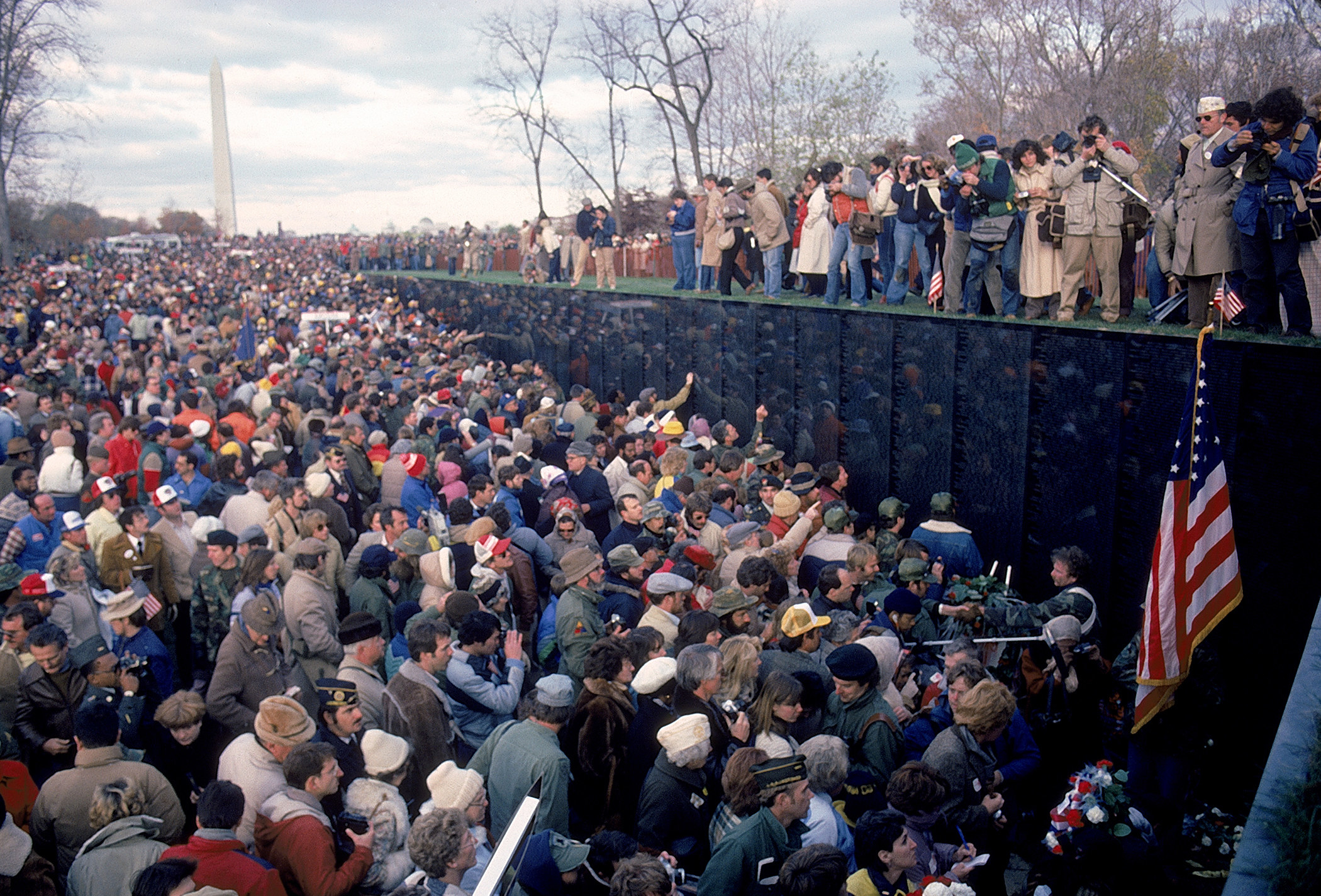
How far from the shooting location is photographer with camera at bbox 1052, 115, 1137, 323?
351 inches

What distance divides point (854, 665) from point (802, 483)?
13.2 ft

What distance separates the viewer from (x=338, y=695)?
5.09m

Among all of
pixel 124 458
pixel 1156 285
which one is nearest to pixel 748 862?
pixel 1156 285

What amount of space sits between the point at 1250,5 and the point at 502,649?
26.9 meters

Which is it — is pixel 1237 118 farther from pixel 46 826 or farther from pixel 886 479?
pixel 46 826

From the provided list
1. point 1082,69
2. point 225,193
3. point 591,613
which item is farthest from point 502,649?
point 225,193

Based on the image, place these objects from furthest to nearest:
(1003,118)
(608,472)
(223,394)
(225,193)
A: (225,193) → (1003,118) → (223,394) → (608,472)

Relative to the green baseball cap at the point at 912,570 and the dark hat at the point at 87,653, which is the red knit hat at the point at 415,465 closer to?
the dark hat at the point at 87,653

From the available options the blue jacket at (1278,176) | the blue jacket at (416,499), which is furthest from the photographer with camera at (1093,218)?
the blue jacket at (416,499)

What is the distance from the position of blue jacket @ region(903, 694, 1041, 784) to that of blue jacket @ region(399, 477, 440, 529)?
18.3 feet

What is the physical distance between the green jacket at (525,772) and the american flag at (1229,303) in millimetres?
5701

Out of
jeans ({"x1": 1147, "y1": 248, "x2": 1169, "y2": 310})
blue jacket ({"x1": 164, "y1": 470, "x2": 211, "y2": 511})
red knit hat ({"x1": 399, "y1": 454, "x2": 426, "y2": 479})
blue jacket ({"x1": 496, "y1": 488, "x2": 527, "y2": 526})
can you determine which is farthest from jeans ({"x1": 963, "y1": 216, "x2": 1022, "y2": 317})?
blue jacket ({"x1": 164, "y1": 470, "x2": 211, "y2": 511})

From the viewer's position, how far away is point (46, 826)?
4.60 m

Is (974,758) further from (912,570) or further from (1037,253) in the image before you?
(1037,253)
